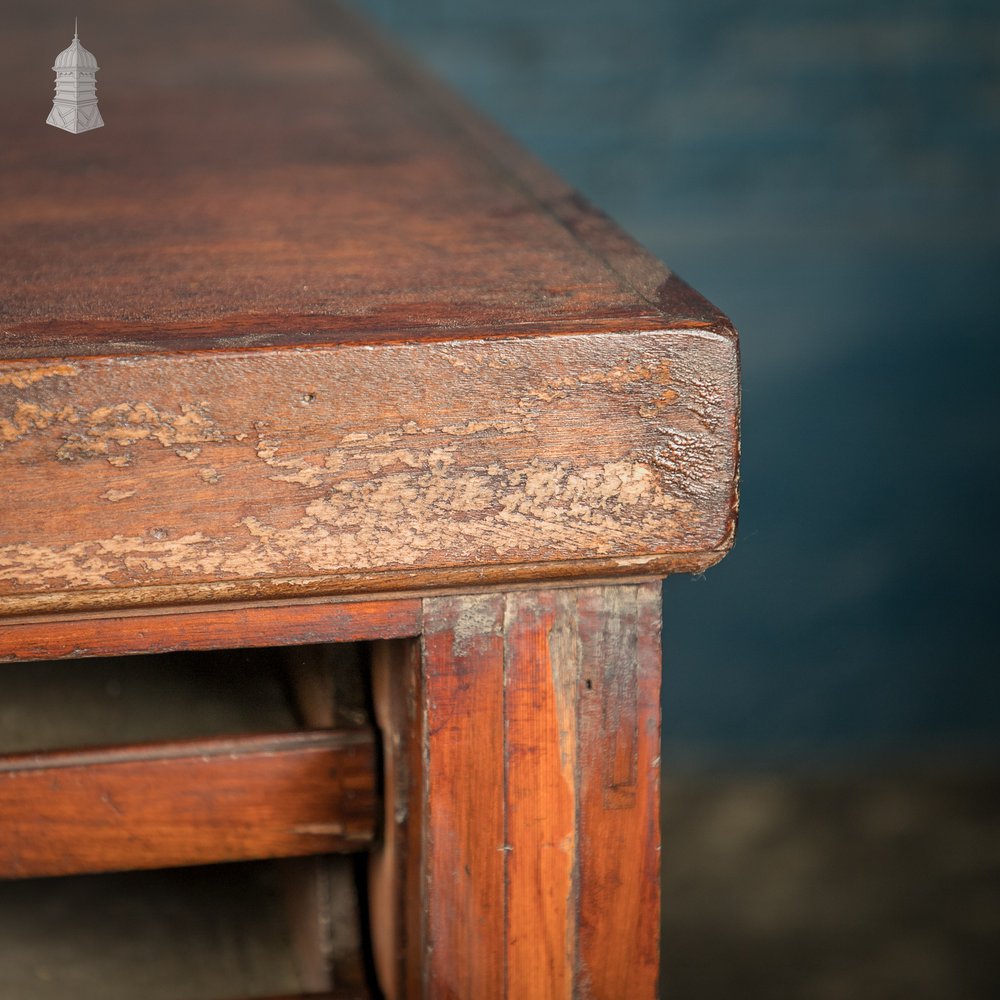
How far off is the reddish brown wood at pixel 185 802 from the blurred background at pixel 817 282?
4.47 feet

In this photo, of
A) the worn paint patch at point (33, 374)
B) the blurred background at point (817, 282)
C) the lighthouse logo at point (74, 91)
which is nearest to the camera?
the worn paint patch at point (33, 374)

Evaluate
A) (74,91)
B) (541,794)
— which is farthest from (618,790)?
(74,91)

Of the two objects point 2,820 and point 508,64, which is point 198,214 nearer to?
point 2,820

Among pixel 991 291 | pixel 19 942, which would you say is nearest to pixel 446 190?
pixel 19 942

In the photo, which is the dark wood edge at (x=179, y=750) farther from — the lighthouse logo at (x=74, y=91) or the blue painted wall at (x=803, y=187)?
the blue painted wall at (x=803, y=187)

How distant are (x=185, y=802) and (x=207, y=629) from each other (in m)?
0.08

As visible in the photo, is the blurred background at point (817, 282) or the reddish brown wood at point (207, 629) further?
the blurred background at point (817, 282)

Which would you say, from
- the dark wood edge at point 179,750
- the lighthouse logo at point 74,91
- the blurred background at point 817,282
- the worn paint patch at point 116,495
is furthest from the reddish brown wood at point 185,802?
the blurred background at point 817,282

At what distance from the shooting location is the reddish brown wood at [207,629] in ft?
1.21

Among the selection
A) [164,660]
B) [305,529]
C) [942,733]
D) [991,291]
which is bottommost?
[942,733]

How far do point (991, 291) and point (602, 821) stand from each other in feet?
5.44

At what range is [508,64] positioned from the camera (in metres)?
1.83

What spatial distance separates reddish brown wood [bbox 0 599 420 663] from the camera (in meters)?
0.37

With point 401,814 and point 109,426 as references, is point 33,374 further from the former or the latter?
point 401,814
